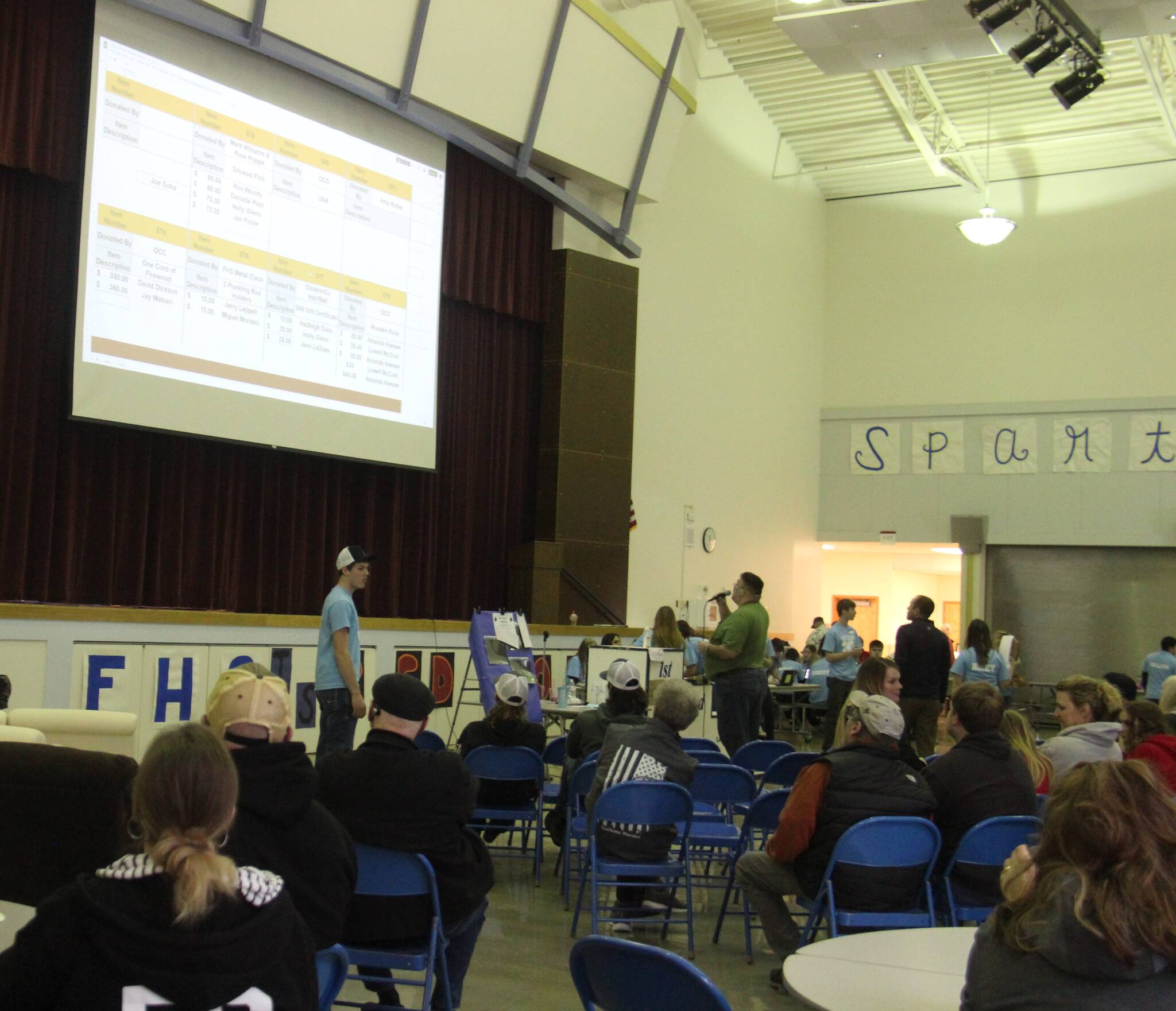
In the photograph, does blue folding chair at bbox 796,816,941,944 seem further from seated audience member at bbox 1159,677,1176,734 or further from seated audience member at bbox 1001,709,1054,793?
seated audience member at bbox 1159,677,1176,734

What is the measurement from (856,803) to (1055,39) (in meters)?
6.69

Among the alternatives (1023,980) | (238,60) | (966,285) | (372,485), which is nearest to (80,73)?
(238,60)

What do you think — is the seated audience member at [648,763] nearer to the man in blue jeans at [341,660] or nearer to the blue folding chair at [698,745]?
the blue folding chair at [698,745]

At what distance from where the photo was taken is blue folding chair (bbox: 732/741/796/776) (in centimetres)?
538

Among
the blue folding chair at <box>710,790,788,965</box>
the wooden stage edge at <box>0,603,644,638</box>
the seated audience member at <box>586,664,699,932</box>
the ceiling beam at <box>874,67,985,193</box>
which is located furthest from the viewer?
the ceiling beam at <box>874,67,985,193</box>

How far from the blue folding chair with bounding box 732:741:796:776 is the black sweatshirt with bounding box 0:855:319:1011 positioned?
154 inches

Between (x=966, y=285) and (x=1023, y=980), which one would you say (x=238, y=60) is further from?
(x=966, y=285)

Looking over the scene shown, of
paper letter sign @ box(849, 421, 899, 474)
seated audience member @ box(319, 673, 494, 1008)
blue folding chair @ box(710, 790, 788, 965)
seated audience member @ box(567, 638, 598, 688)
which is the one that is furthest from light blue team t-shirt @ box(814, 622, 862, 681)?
seated audience member @ box(319, 673, 494, 1008)

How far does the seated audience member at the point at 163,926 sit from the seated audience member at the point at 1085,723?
3.28m

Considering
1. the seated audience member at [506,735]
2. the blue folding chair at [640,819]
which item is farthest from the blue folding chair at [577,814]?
the blue folding chair at [640,819]

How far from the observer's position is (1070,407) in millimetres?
13859

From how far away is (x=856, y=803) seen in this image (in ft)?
12.0

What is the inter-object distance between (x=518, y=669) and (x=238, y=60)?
4195 millimetres

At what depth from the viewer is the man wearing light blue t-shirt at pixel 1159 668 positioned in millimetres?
10359
